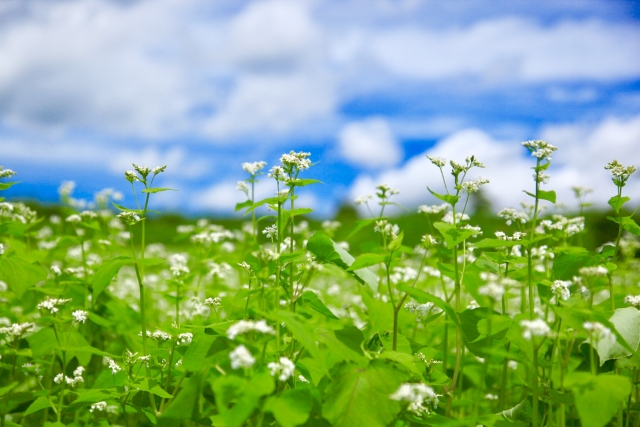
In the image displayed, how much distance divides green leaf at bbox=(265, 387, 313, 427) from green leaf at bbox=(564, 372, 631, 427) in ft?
3.20

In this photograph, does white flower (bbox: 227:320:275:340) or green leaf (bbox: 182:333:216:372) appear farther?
green leaf (bbox: 182:333:216:372)

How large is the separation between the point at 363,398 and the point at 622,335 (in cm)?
140

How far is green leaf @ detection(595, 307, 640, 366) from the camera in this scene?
242cm

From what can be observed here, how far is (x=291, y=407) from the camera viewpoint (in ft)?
5.89

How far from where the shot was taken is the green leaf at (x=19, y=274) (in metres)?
3.00

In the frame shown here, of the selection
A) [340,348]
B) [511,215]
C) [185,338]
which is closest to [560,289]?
[511,215]

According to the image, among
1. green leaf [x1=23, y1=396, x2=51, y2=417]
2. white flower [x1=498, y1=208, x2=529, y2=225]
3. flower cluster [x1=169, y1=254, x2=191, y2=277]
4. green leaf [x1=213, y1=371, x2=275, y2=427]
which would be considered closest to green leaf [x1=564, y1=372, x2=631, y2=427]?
green leaf [x1=213, y1=371, x2=275, y2=427]

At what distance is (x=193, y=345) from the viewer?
8.34 feet

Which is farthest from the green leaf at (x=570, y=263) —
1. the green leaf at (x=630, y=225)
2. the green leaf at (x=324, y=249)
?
the green leaf at (x=324, y=249)

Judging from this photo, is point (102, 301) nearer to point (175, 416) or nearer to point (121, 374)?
point (121, 374)

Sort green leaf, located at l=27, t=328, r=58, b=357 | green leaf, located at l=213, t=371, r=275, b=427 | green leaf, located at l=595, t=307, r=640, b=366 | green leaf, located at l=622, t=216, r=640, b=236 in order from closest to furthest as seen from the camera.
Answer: green leaf, located at l=213, t=371, r=275, b=427, green leaf, located at l=595, t=307, r=640, b=366, green leaf, located at l=622, t=216, r=640, b=236, green leaf, located at l=27, t=328, r=58, b=357

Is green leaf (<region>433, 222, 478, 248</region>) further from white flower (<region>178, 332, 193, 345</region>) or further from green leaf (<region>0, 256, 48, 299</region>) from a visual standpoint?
green leaf (<region>0, 256, 48, 299</region>)

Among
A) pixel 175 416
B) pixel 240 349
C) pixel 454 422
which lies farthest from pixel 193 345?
pixel 454 422

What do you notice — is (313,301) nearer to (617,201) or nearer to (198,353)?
(198,353)
